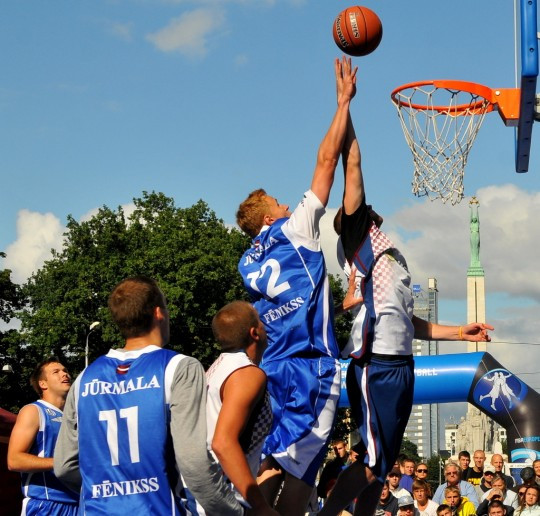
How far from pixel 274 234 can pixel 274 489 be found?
169 cm

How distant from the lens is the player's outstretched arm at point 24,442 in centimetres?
711

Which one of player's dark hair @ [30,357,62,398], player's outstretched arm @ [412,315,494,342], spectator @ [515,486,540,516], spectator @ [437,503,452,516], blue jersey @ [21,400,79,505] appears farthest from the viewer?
spectator @ [437,503,452,516]

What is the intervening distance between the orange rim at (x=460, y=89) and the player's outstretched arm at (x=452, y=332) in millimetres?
10528

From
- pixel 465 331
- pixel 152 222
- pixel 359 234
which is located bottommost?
pixel 465 331

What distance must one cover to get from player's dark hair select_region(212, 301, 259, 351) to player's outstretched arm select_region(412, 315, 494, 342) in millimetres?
2104

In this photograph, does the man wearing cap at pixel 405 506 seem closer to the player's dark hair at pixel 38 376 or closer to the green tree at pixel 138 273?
the player's dark hair at pixel 38 376

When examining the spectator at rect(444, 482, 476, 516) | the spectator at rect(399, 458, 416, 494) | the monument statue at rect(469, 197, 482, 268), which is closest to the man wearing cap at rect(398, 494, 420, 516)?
the spectator at rect(444, 482, 476, 516)

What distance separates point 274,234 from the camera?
22.8 ft

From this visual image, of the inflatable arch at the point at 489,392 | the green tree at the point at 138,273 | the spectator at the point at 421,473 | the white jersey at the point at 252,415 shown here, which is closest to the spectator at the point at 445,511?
the spectator at the point at 421,473

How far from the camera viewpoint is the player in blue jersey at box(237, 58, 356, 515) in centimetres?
651

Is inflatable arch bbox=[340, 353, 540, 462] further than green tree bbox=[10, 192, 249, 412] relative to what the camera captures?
No

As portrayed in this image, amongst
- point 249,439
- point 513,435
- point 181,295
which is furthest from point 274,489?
point 181,295

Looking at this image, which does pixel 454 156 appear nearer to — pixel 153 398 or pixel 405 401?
pixel 405 401

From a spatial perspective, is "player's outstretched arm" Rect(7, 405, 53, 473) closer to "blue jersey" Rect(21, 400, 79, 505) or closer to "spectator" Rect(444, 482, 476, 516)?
"blue jersey" Rect(21, 400, 79, 505)
